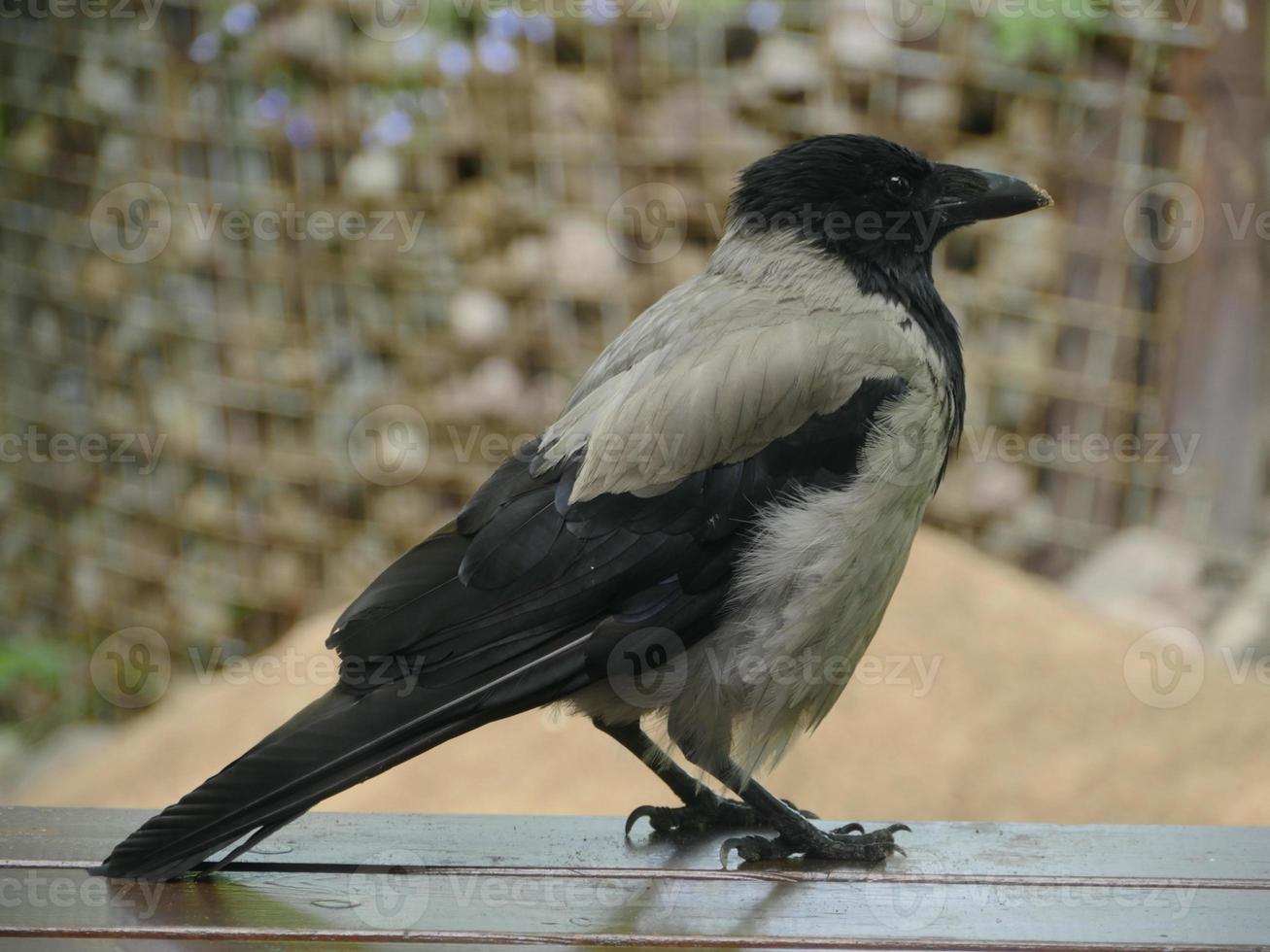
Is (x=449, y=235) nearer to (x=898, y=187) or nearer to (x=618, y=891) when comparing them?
(x=898, y=187)

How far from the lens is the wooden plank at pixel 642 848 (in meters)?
2.48

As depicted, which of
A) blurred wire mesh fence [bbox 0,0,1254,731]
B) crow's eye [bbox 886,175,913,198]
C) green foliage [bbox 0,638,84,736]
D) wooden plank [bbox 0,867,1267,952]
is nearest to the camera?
wooden plank [bbox 0,867,1267,952]

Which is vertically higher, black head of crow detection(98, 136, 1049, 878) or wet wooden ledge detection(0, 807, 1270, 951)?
black head of crow detection(98, 136, 1049, 878)

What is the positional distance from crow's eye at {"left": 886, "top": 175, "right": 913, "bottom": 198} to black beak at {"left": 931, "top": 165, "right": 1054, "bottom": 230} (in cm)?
9

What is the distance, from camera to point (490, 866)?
8.13ft

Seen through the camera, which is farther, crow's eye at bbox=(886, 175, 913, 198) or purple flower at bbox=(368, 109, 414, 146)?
purple flower at bbox=(368, 109, 414, 146)

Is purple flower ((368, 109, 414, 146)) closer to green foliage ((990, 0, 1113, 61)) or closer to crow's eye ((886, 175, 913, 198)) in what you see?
green foliage ((990, 0, 1113, 61))

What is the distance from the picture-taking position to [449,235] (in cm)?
684

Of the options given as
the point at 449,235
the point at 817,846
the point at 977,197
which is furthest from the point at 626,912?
the point at 449,235

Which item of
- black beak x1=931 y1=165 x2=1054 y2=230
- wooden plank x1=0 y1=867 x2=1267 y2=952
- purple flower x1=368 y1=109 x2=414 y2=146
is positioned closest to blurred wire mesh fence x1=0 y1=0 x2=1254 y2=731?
purple flower x1=368 y1=109 x2=414 y2=146

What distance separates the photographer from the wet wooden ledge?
212cm

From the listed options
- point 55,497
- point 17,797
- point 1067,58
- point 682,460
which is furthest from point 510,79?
point 682,460

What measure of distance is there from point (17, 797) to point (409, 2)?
4.08m

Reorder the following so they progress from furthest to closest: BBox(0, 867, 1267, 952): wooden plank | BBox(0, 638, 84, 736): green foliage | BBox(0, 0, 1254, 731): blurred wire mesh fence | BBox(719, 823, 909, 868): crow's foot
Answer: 1. BBox(0, 638, 84, 736): green foliage
2. BBox(0, 0, 1254, 731): blurred wire mesh fence
3. BBox(719, 823, 909, 868): crow's foot
4. BBox(0, 867, 1267, 952): wooden plank
